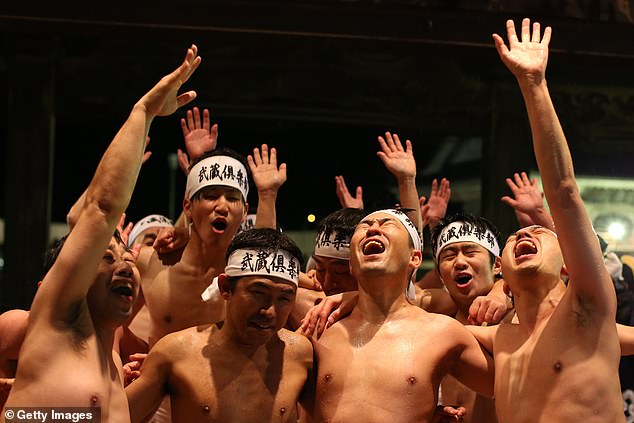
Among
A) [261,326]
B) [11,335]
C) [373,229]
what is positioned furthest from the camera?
[373,229]

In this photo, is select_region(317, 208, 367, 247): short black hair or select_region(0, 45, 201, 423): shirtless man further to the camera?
select_region(317, 208, 367, 247): short black hair

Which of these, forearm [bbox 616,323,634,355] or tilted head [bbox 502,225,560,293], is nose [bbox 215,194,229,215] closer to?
tilted head [bbox 502,225,560,293]

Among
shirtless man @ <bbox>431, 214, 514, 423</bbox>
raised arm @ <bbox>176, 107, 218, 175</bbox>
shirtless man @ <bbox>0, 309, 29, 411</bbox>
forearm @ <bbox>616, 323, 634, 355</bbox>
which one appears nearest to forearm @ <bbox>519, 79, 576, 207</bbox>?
forearm @ <bbox>616, 323, 634, 355</bbox>

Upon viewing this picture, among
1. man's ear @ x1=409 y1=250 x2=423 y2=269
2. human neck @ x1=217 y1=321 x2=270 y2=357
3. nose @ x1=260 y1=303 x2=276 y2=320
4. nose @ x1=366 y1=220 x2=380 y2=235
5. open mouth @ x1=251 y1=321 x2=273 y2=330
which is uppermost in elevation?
nose @ x1=366 y1=220 x2=380 y2=235

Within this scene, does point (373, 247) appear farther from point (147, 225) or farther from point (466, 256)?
point (147, 225)

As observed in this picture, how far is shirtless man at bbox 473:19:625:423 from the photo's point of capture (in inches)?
144

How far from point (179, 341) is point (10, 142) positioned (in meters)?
4.13

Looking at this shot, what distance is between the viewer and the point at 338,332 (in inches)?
163

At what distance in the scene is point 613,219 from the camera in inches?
318

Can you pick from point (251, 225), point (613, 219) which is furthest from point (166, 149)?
point (613, 219)

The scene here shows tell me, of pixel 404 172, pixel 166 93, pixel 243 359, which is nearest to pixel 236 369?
pixel 243 359

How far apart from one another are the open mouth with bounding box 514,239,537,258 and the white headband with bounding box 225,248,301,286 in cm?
89

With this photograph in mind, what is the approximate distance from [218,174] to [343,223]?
699 millimetres

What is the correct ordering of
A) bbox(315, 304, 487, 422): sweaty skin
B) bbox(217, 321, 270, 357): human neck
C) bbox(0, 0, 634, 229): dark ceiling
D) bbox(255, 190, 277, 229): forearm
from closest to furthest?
bbox(315, 304, 487, 422): sweaty skin < bbox(217, 321, 270, 357): human neck < bbox(255, 190, 277, 229): forearm < bbox(0, 0, 634, 229): dark ceiling
